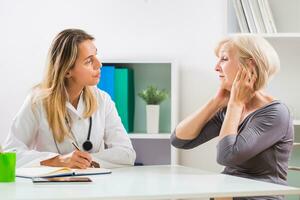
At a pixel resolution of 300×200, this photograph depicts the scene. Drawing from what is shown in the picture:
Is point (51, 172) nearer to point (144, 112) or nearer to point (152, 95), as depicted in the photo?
point (152, 95)

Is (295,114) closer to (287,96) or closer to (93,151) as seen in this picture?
(287,96)

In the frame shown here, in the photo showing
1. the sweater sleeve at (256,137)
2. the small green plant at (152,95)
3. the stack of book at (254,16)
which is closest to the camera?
the sweater sleeve at (256,137)

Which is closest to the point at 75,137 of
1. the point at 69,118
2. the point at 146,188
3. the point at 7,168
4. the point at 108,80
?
the point at 69,118

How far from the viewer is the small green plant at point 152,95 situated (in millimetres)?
3662

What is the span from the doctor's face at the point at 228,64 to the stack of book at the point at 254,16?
32.1 inches

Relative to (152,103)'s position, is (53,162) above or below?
below

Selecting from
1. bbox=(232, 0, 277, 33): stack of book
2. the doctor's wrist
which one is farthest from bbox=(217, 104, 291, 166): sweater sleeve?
Result: bbox=(232, 0, 277, 33): stack of book

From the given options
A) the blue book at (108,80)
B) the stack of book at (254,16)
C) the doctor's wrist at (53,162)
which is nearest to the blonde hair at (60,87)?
the doctor's wrist at (53,162)

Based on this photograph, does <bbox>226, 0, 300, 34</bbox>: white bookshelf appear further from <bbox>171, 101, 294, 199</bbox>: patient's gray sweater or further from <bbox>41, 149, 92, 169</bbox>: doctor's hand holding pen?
<bbox>41, 149, 92, 169</bbox>: doctor's hand holding pen

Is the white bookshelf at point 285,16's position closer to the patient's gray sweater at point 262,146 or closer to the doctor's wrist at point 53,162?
the patient's gray sweater at point 262,146

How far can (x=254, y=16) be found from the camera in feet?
11.2

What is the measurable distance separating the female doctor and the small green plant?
2.06 ft

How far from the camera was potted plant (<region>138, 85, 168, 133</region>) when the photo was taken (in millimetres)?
3652

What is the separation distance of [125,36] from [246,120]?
4.98 feet
